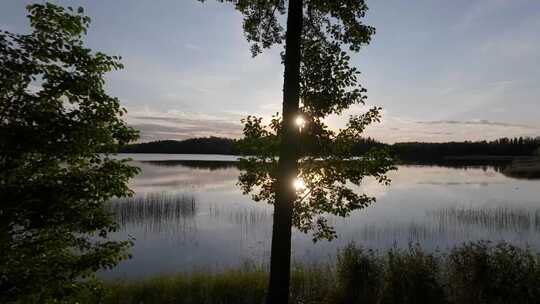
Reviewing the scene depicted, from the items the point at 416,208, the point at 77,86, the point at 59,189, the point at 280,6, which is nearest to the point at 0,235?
the point at 59,189

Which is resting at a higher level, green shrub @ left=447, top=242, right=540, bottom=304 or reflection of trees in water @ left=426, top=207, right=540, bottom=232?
green shrub @ left=447, top=242, right=540, bottom=304

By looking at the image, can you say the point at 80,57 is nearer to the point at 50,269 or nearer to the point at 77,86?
the point at 77,86

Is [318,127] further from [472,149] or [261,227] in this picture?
[472,149]

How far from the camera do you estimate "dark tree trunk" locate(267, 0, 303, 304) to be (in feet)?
27.3

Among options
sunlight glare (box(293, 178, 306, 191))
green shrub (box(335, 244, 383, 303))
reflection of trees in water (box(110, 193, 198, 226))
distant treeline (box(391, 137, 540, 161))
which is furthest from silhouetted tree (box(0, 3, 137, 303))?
distant treeline (box(391, 137, 540, 161))

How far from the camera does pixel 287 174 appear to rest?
831 cm

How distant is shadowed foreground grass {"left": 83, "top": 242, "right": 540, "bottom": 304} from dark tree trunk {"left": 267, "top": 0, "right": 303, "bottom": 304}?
158 inches

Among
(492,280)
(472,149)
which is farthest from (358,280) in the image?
(472,149)

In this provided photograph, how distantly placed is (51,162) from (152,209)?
24.1 meters

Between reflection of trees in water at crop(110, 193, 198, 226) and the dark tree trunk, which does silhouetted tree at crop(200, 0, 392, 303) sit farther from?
reflection of trees in water at crop(110, 193, 198, 226)

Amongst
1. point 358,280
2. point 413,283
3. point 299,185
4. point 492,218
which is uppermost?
point 299,185

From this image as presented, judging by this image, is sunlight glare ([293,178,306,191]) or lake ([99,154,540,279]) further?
lake ([99,154,540,279])

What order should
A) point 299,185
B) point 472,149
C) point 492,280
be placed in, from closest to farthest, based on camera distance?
point 299,185, point 492,280, point 472,149

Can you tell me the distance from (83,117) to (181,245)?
15739 mm
